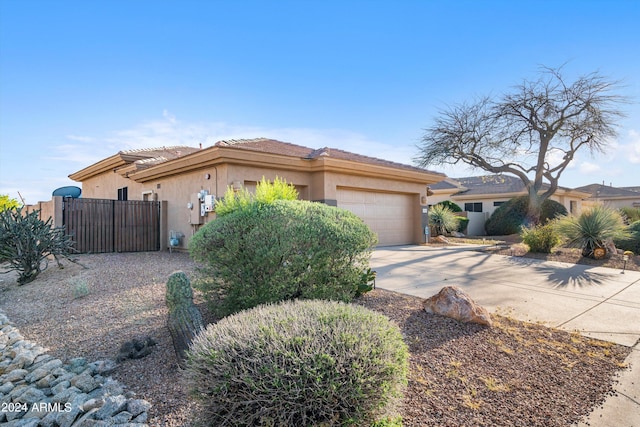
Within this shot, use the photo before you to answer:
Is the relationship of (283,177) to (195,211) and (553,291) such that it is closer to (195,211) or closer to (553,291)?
(195,211)

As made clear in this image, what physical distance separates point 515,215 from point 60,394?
921 inches

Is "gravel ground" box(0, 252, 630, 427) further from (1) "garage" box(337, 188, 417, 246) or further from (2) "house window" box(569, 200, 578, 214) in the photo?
(2) "house window" box(569, 200, 578, 214)

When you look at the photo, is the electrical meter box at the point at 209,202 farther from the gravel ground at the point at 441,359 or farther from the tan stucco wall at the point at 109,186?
the tan stucco wall at the point at 109,186

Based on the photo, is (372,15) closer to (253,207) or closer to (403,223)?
(253,207)

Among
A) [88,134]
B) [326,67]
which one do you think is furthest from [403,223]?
[88,134]

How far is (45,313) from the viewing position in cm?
595

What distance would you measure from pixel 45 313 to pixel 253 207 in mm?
4408

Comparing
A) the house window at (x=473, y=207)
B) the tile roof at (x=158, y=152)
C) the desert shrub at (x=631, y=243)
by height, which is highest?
the tile roof at (x=158, y=152)

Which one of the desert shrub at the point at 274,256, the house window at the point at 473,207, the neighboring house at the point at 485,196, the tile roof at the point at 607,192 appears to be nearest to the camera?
the desert shrub at the point at 274,256

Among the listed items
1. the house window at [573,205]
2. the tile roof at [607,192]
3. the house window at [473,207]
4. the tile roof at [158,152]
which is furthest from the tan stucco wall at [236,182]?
the tile roof at [607,192]

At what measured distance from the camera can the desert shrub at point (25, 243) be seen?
8234mm

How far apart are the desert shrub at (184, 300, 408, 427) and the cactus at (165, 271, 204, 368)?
66.6 inches

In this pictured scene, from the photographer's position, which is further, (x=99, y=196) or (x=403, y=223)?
(x=99, y=196)

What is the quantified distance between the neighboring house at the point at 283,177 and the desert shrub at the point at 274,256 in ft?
21.1
